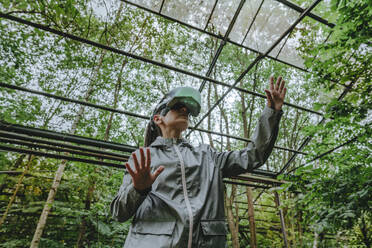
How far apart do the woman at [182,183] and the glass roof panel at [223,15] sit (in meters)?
2.41

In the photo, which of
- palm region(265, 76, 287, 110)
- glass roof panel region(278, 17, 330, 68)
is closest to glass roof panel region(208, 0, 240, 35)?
glass roof panel region(278, 17, 330, 68)

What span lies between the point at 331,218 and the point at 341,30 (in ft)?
6.90

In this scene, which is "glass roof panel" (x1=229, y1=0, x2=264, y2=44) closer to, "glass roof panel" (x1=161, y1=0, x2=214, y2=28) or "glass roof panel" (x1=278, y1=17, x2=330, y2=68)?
"glass roof panel" (x1=161, y1=0, x2=214, y2=28)

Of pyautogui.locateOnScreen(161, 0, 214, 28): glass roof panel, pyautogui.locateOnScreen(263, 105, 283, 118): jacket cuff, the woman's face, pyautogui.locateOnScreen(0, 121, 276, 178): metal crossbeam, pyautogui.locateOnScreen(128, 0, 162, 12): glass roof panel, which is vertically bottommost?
pyautogui.locateOnScreen(263, 105, 283, 118): jacket cuff

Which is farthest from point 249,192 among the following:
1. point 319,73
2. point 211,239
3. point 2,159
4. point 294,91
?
point 2,159

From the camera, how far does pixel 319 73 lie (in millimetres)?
2381

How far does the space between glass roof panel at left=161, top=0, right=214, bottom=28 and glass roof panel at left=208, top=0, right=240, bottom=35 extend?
11cm

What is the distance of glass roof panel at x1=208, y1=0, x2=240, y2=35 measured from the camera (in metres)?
3.15

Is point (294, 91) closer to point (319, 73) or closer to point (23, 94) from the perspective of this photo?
point (319, 73)

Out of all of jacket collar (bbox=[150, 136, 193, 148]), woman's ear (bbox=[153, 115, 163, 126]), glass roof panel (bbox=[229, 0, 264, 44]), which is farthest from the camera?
glass roof panel (bbox=[229, 0, 264, 44])

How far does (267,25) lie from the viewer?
3398mm

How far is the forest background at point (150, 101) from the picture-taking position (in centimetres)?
231

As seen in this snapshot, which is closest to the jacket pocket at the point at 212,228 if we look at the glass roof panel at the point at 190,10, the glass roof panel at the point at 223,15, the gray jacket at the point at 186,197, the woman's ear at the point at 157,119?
the gray jacket at the point at 186,197

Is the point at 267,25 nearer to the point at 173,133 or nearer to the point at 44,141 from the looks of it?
the point at 173,133
